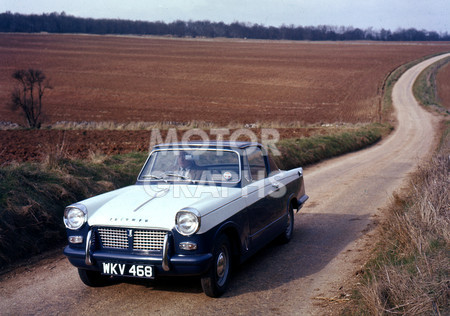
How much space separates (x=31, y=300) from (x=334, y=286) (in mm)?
3504

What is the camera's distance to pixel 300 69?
67.9 metres

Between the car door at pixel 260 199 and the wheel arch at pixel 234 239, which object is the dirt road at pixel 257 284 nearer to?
the wheel arch at pixel 234 239

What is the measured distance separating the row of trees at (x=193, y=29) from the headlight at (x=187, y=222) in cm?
11265

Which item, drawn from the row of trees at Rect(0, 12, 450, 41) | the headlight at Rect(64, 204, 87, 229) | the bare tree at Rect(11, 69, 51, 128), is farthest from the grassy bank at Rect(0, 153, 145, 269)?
the row of trees at Rect(0, 12, 450, 41)

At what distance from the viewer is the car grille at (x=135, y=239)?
481cm

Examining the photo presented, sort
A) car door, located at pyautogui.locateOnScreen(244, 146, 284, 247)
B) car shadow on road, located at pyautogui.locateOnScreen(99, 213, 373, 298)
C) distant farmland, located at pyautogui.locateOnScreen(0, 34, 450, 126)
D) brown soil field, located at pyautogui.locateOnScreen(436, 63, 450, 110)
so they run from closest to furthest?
car shadow on road, located at pyautogui.locateOnScreen(99, 213, 373, 298) < car door, located at pyautogui.locateOnScreen(244, 146, 284, 247) < distant farmland, located at pyautogui.locateOnScreen(0, 34, 450, 126) < brown soil field, located at pyautogui.locateOnScreen(436, 63, 450, 110)

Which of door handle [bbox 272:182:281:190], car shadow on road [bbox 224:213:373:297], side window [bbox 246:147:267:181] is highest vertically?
side window [bbox 246:147:267:181]

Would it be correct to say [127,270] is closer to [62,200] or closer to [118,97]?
[62,200]

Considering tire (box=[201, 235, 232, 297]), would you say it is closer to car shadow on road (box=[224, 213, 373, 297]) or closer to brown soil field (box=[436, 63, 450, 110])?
car shadow on road (box=[224, 213, 373, 297])

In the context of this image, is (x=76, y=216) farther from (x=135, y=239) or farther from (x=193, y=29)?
(x=193, y=29)

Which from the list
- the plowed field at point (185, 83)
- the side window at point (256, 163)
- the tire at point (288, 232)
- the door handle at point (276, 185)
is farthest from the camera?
the plowed field at point (185, 83)

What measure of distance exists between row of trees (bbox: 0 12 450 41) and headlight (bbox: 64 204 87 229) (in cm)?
11168

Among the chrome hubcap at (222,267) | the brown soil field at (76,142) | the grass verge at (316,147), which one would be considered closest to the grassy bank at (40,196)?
the chrome hubcap at (222,267)

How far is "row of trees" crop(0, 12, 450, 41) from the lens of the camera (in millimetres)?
110169
